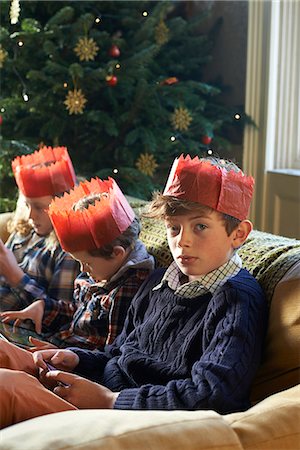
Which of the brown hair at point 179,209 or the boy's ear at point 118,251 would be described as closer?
the brown hair at point 179,209

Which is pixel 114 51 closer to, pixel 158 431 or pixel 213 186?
pixel 213 186

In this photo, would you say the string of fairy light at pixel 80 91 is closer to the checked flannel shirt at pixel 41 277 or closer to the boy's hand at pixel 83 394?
the checked flannel shirt at pixel 41 277

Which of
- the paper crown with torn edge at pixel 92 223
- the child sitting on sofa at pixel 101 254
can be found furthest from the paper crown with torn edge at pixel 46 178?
the paper crown with torn edge at pixel 92 223

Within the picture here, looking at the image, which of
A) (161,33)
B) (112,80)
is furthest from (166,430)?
(161,33)

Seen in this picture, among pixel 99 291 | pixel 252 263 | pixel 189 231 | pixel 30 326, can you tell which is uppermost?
pixel 189 231

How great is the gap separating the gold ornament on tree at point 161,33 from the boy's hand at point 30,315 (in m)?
1.84

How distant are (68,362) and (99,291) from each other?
374 millimetres

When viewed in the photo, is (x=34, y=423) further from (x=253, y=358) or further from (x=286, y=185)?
(x=286, y=185)

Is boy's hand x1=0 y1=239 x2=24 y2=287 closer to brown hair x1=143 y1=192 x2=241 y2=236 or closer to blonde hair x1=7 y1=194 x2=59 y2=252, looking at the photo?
blonde hair x1=7 y1=194 x2=59 y2=252

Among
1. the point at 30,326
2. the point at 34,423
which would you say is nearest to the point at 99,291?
the point at 30,326

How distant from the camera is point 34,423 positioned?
1.18 meters

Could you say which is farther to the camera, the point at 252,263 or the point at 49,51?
the point at 49,51

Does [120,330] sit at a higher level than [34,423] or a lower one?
lower

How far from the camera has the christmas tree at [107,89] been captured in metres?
3.53
